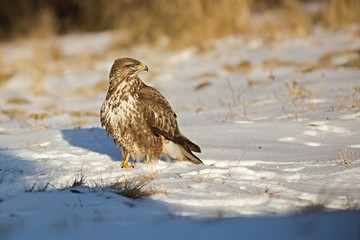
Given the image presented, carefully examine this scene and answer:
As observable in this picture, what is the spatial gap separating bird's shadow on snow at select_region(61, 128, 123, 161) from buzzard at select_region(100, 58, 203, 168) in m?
0.49

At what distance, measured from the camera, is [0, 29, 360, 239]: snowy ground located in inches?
154

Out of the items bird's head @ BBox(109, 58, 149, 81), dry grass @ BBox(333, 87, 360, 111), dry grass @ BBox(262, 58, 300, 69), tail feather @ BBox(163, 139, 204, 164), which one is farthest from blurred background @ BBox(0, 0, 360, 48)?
bird's head @ BBox(109, 58, 149, 81)

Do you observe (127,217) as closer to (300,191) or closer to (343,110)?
(300,191)

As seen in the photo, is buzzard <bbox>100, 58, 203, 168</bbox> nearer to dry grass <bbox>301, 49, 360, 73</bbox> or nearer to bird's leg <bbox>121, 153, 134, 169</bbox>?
→ bird's leg <bbox>121, 153, 134, 169</bbox>

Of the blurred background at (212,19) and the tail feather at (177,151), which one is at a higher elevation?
the blurred background at (212,19)

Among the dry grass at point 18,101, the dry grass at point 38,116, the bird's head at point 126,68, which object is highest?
the bird's head at point 126,68

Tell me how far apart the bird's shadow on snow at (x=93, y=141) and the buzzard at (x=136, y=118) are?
49 centimetres

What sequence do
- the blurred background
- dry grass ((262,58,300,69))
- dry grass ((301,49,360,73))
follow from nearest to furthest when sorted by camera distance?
dry grass ((301,49,360,73)) < dry grass ((262,58,300,69)) < the blurred background

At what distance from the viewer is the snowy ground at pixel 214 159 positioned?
3.92m

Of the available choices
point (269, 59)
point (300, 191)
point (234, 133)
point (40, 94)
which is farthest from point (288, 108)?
point (40, 94)

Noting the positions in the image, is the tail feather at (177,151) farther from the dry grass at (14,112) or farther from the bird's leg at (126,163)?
the dry grass at (14,112)

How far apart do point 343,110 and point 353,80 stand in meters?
1.87

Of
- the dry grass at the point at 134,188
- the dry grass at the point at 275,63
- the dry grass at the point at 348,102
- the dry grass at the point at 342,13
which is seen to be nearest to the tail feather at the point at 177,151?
the dry grass at the point at 134,188

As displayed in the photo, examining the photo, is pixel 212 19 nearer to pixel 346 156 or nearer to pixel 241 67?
pixel 241 67
